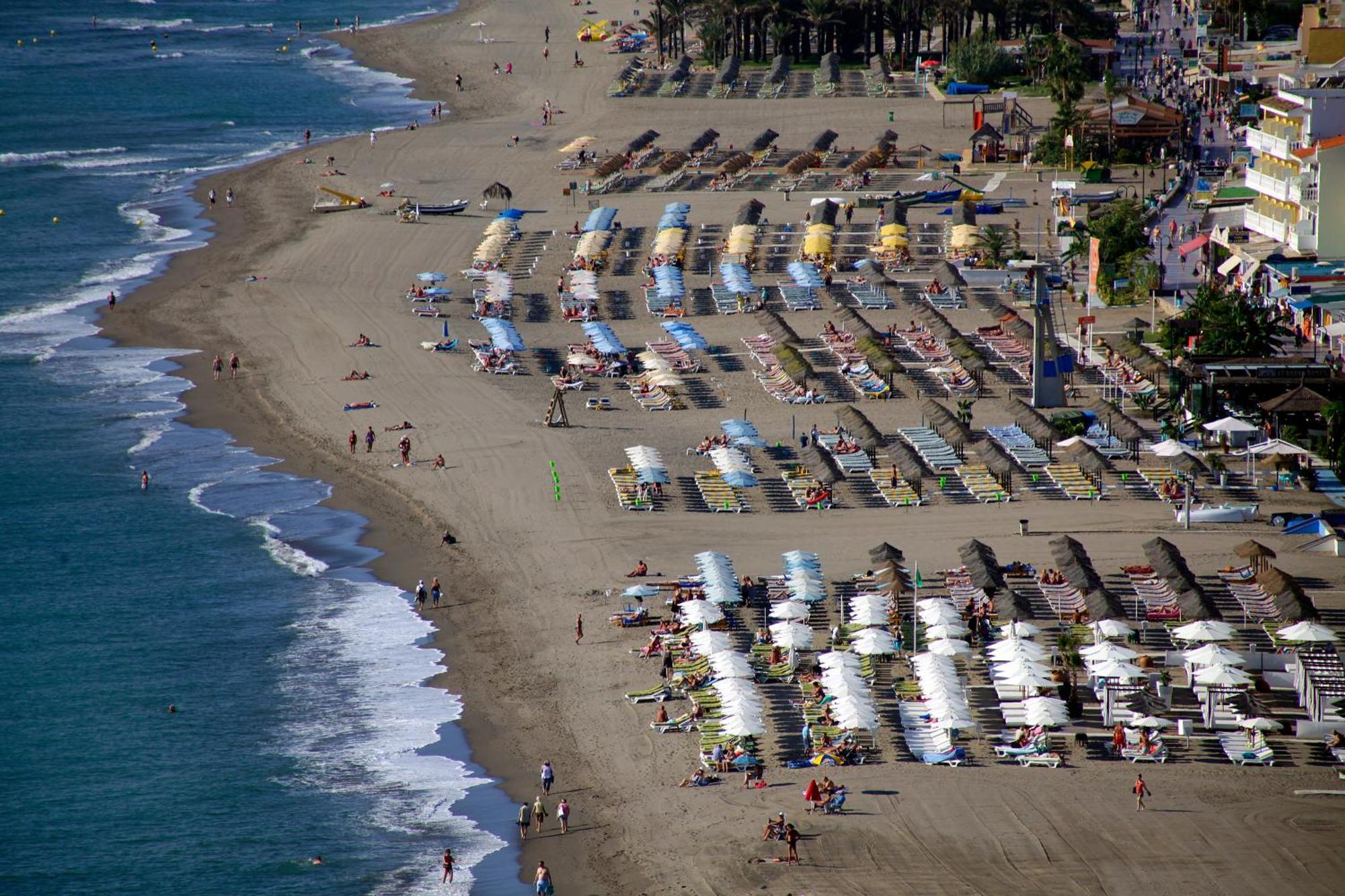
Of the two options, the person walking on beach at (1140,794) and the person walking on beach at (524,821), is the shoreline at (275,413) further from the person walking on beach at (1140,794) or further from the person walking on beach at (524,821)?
the person walking on beach at (1140,794)

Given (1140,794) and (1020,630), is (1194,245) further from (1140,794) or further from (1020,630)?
(1140,794)

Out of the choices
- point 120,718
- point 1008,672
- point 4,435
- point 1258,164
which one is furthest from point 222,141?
point 1008,672

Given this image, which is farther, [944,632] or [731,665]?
[944,632]

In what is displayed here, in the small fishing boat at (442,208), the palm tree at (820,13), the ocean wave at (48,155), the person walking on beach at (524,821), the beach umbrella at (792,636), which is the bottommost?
the person walking on beach at (524,821)

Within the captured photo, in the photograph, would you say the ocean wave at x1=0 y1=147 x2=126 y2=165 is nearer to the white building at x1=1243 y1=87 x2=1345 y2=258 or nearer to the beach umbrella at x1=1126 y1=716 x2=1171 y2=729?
the white building at x1=1243 y1=87 x2=1345 y2=258

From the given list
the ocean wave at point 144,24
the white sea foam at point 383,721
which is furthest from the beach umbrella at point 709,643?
the ocean wave at point 144,24

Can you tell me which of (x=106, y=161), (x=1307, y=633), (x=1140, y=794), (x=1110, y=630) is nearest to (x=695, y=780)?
(x=1140, y=794)

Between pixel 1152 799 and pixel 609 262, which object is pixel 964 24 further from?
pixel 1152 799
